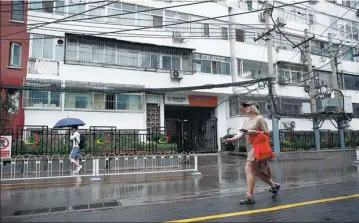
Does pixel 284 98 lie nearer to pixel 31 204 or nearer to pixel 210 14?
pixel 210 14

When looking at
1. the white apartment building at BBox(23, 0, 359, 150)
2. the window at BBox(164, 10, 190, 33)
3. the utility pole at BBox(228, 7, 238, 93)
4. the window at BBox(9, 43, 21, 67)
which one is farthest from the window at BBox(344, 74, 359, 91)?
the window at BBox(9, 43, 21, 67)

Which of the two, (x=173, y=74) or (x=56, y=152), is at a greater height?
(x=173, y=74)

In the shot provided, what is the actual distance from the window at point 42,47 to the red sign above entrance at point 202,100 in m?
10.2

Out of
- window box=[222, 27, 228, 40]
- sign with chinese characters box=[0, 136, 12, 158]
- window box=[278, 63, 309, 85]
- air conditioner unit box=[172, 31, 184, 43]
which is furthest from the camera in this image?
window box=[278, 63, 309, 85]

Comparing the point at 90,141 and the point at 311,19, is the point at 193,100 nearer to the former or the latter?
the point at 90,141

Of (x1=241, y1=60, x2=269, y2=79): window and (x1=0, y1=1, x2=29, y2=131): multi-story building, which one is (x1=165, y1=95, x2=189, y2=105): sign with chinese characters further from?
(x1=0, y1=1, x2=29, y2=131): multi-story building

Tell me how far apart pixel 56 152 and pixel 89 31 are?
29.4 feet

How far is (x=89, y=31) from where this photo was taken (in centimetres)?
2038

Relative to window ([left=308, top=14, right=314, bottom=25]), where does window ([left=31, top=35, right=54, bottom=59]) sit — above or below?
below

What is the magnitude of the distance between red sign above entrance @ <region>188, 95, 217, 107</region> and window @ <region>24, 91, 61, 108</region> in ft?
31.2

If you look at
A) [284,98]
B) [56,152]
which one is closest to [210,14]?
[284,98]

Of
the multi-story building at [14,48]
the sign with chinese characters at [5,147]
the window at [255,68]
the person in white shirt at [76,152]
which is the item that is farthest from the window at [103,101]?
the window at [255,68]

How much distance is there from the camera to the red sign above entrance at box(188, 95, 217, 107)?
2447 centimetres

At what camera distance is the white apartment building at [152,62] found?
19.6 meters
